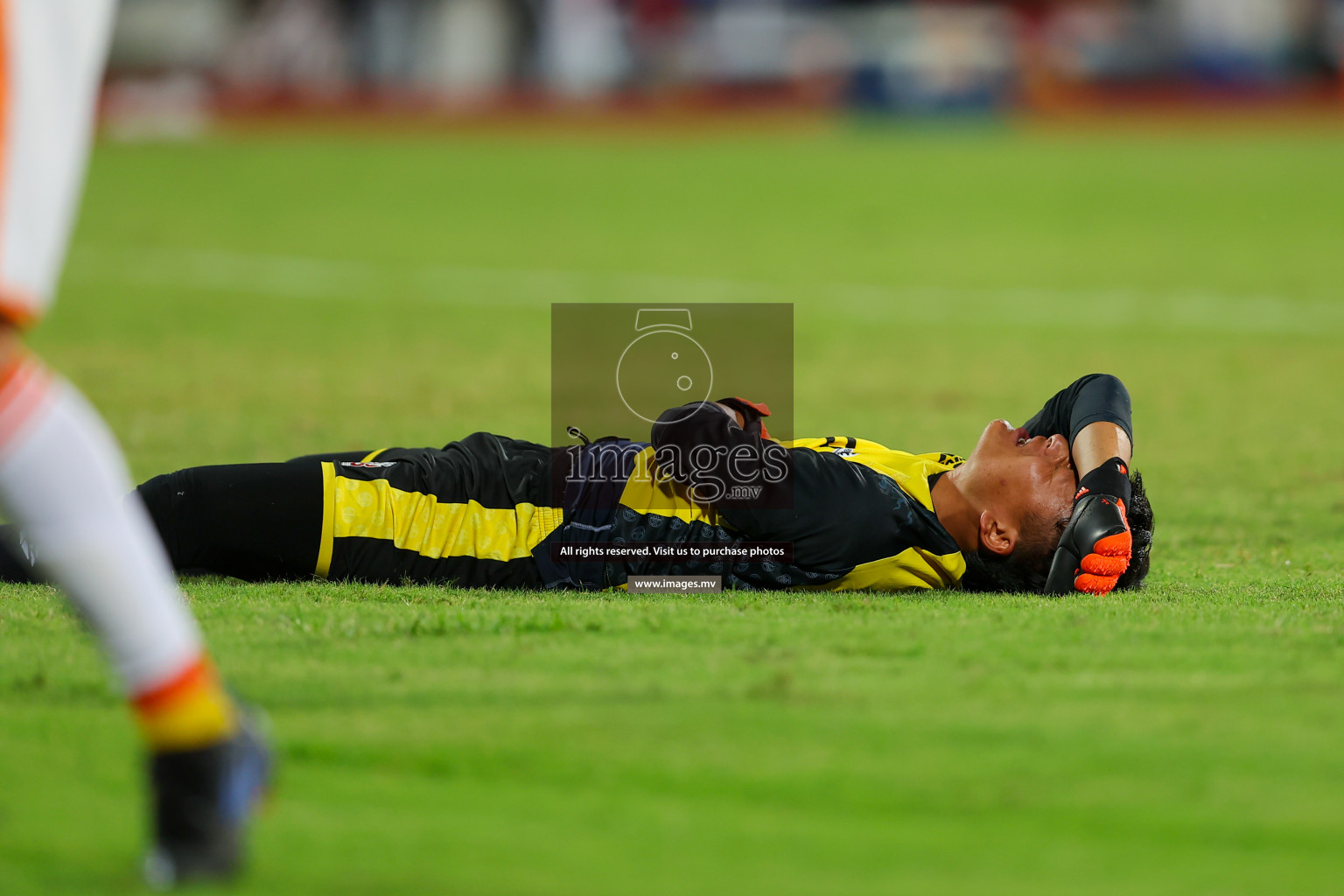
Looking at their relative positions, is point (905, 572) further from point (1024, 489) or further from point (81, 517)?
point (81, 517)

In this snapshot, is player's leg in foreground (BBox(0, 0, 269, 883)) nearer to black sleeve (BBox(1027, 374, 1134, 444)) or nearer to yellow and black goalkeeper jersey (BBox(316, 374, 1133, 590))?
yellow and black goalkeeper jersey (BBox(316, 374, 1133, 590))

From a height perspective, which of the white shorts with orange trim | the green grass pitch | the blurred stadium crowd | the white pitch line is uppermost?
the blurred stadium crowd

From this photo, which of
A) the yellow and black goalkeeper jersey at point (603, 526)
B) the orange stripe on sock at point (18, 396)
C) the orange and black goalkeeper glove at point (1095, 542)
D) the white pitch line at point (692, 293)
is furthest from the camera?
the white pitch line at point (692, 293)

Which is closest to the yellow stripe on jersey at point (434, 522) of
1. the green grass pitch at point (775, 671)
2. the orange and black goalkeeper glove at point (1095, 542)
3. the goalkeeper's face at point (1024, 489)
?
the green grass pitch at point (775, 671)

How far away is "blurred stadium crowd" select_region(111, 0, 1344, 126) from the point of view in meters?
29.1

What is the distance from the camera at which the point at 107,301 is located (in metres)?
10.4

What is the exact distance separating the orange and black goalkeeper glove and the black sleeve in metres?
0.25

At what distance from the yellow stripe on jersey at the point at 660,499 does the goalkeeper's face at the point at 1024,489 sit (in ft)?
2.15

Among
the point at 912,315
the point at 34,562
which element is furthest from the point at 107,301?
the point at 34,562

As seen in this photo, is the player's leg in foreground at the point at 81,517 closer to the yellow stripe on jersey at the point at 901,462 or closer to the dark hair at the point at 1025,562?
the yellow stripe on jersey at the point at 901,462

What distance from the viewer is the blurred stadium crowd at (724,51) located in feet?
95.5

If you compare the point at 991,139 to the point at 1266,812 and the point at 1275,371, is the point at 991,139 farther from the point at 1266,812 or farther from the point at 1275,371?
the point at 1266,812

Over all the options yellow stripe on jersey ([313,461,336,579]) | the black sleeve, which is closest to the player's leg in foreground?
yellow stripe on jersey ([313,461,336,579])

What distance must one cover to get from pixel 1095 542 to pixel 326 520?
1791 mm
